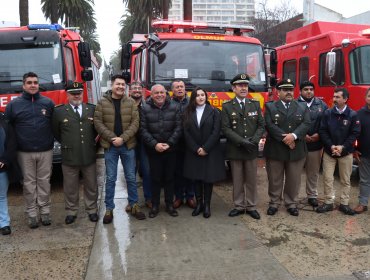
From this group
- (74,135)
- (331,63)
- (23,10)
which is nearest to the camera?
(74,135)

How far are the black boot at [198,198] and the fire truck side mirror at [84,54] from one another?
3.19 metres

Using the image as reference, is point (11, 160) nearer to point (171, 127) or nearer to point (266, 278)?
point (171, 127)

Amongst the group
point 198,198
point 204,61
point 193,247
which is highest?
point 204,61

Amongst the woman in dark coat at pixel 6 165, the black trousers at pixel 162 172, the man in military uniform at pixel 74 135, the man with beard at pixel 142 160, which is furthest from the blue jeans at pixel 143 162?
the woman in dark coat at pixel 6 165

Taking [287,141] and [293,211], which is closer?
[287,141]

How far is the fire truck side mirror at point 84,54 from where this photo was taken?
22.6ft

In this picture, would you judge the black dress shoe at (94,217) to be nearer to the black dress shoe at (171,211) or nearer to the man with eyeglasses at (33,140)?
the man with eyeglasses at (33,140)

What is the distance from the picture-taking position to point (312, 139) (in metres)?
5.51

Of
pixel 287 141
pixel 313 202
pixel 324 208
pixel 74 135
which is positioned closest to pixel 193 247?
pixel 287 141

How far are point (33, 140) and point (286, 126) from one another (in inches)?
127

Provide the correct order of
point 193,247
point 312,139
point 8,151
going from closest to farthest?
point 193,247
point 8,151
point 312,139


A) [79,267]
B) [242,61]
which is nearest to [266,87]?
[242,61]

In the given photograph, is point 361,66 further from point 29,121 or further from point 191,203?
point 29,121

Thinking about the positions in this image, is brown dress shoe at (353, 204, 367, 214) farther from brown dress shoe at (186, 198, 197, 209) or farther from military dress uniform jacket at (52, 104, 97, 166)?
military dress uniform jacket at (52, 104, 97, 166)
